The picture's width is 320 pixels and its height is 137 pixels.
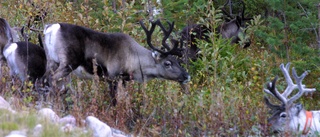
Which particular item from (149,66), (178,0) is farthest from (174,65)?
(178,0)

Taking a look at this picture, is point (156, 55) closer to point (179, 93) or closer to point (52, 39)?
point (179, 93)

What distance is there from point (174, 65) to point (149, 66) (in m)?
0.45

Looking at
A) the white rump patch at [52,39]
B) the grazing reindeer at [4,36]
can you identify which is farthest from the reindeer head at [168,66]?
the grazing reindeer at [4,36]

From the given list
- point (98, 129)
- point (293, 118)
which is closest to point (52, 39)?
point (98, 129)

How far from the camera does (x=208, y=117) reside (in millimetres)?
7926

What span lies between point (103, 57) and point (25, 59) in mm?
1247

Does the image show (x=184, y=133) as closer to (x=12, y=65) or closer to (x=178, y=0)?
(x=12, y=65)

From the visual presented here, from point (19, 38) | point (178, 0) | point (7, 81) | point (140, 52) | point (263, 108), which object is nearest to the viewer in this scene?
point (263, 108)

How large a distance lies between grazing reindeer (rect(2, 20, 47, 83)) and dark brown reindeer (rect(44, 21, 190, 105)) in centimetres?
44

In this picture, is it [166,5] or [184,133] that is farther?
[166,5]

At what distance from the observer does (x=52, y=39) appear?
31.9 feet

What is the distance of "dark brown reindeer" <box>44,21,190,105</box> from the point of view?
9742 millimetres

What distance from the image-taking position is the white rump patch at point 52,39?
9711 mm

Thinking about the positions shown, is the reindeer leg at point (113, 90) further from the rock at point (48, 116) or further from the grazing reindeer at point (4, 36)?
the rock at point (48, 116)
